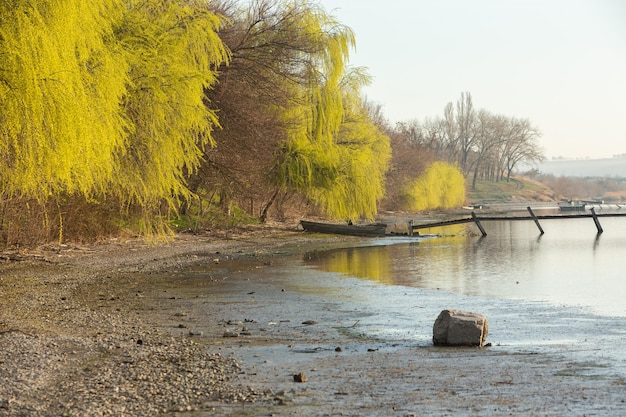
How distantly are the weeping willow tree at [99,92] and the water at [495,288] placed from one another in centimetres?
513

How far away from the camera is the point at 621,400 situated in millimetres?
7895

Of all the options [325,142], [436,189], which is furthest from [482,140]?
[325,142]

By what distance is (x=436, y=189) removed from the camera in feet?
257

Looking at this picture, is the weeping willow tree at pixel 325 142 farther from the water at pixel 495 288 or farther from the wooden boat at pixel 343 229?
the water at pixel 495 288

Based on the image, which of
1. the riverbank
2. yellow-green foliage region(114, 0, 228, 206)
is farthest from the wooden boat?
the riverbank

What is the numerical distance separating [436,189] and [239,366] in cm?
7004

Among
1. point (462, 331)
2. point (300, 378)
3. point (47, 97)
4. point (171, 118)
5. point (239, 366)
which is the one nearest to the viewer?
point (300, 378)

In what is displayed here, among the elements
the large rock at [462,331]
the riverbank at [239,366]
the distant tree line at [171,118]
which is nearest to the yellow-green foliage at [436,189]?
the distant tree line at [171,118]

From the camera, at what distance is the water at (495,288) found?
39.7ft

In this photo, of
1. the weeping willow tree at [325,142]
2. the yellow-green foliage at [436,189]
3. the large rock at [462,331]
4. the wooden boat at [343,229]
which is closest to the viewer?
the large rock at [462,331]

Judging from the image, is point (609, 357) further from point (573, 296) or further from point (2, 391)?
point (573, 296)

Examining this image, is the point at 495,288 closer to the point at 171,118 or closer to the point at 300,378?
the point at 171,118

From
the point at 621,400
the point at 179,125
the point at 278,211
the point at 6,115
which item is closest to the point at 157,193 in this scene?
the point at 179,125

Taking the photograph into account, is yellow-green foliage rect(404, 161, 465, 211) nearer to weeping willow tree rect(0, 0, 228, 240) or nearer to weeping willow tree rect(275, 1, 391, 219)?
weeping willow tree rect(275, 1, 391, 219)
